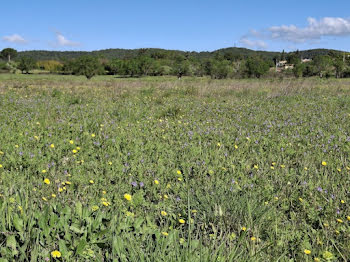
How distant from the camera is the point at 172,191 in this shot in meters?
3.45

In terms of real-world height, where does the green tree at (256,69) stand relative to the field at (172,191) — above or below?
above

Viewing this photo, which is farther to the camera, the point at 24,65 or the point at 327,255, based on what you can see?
the point at 24,65

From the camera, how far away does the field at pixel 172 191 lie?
2047 millimetres

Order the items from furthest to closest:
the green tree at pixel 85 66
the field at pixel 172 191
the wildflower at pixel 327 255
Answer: the green tree at pixel 85 66
the wildflower at pixel 327 255
the field at pixel 172 191

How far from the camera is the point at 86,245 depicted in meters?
2.06

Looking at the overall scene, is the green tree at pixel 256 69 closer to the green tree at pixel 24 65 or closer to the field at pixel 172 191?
the field at pixel 172 191

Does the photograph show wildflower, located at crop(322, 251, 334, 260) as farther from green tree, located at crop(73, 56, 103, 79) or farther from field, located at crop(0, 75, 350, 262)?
green tree, located at crop(73, 56, 103, 79)

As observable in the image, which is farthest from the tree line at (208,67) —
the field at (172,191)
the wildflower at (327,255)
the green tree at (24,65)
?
the wildflower at (327,255)

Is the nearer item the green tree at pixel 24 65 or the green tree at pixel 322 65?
the green tree at pixel 322 65

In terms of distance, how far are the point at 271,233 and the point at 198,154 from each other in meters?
2.27

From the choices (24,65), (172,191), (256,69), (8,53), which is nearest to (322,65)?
(256,69)

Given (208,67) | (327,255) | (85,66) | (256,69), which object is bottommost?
(327,255)

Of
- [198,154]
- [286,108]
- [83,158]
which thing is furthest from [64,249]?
[286,108]

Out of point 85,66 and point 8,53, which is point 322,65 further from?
point 8,53
